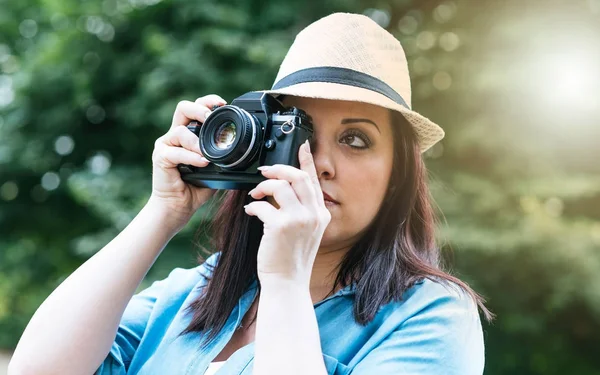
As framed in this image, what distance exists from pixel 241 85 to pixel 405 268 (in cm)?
316

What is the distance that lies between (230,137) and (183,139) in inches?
5.3

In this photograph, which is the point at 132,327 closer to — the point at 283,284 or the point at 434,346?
the point at 283,284

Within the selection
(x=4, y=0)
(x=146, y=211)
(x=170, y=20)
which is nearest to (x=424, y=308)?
(x=146, y=211)

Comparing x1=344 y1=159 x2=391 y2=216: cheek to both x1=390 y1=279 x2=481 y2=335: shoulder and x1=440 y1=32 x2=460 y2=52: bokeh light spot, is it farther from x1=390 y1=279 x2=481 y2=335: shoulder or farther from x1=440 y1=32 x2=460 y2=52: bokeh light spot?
x1=440 y1=32 x2=460 y2=52: bokeh light spot

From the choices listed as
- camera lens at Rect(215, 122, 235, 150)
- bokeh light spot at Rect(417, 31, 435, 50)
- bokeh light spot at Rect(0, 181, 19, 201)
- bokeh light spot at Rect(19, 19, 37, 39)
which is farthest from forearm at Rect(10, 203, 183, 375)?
bokeh light spot at Rect(19, 19, 37, 39)

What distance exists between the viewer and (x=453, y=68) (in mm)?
4211

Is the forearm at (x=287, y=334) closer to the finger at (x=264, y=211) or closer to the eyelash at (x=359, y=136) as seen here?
the finger at (x=264, y=211)

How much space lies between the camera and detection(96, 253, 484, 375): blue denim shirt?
3.49 ft

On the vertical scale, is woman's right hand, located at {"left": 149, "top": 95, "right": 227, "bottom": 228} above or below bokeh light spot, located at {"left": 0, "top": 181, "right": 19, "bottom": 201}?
above

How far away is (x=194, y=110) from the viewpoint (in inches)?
51.2

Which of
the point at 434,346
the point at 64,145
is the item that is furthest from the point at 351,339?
the point at 64,145

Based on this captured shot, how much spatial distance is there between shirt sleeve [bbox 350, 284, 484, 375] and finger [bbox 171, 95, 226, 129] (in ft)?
1.89

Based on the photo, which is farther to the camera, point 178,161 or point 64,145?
point 64,145

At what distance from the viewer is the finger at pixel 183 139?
1277mm
